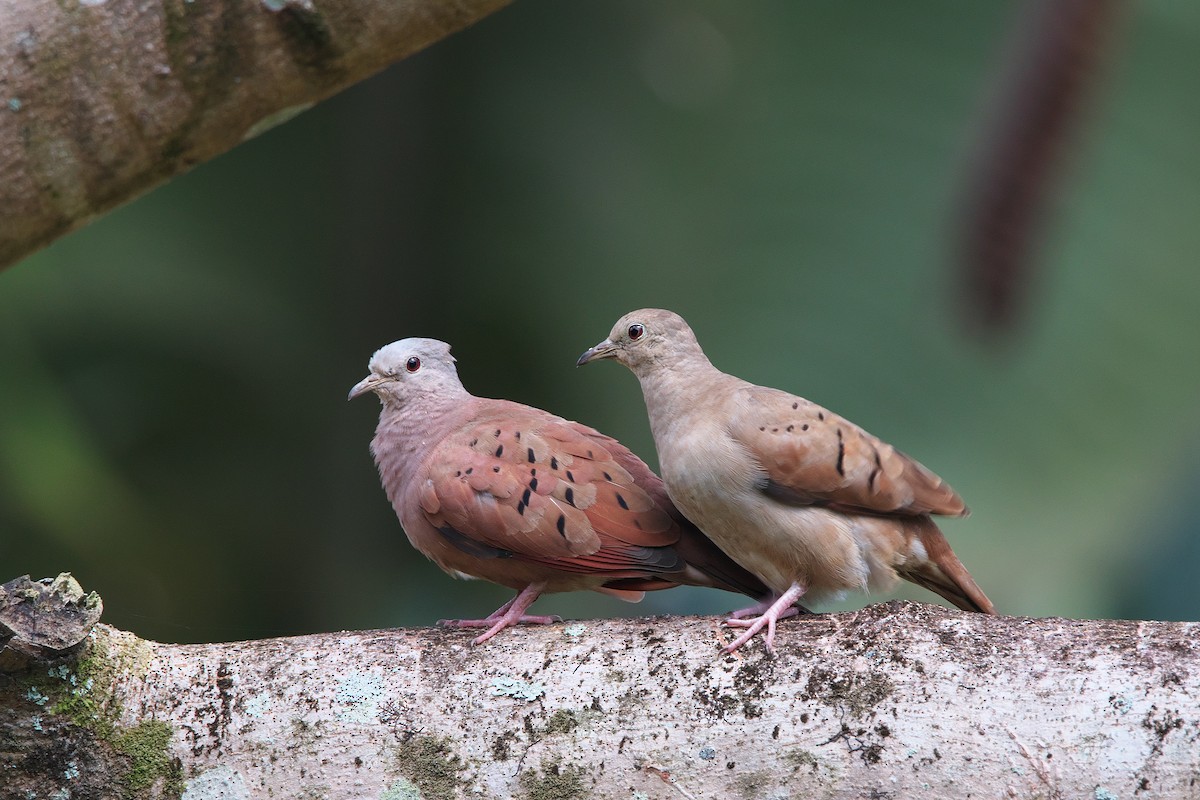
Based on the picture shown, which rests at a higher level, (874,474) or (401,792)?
(874,474)

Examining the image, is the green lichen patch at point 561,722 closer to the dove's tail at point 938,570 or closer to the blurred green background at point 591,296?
the dove's tail at point 938,570

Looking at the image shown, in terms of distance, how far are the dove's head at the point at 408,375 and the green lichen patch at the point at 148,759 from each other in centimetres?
162

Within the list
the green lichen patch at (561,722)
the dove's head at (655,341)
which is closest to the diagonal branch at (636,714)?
the green lichen patch at (561,722)

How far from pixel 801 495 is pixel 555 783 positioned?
1185 mm

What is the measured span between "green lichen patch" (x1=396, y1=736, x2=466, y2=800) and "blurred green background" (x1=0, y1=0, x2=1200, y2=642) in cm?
397

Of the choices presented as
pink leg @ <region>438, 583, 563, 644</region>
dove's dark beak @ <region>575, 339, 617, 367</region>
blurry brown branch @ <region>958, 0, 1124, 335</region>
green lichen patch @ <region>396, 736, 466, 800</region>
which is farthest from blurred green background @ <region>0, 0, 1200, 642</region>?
green lichen patch @ <region>396, 736, 466, 800</region>

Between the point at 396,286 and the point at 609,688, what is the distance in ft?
20.9

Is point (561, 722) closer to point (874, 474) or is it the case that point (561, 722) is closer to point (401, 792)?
point (401, 792)

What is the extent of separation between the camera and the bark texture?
2.89 metres

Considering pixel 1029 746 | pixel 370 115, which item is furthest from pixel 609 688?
pixel 370 115

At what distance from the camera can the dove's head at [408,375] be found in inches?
182

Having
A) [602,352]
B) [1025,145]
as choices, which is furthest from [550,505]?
[1025,145]

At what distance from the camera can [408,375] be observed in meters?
4.65

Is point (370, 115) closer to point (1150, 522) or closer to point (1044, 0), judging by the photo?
point (1150, 522)
